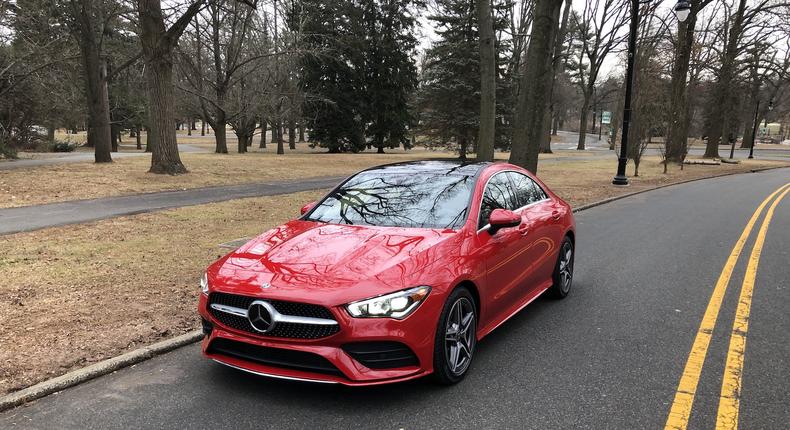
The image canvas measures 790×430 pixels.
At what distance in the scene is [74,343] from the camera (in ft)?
14.3

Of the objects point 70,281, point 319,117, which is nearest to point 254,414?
point 70,281

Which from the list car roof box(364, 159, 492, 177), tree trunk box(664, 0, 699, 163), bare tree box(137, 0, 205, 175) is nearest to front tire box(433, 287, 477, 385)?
car roof box(364, 159, 492, 177)

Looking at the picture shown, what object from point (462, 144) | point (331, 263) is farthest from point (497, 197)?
point (462, 144)

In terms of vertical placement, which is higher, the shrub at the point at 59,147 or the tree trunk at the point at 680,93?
the tree trunk at the point at 680,93

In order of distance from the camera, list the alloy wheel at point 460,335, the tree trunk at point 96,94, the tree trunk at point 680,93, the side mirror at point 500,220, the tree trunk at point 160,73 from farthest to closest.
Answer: the tree trunk at point 680,93, the tree trunk at point 96,94, the tree trunk at point 160,73, the side mirror at point 500,220, the alloy wheel at point 460,335

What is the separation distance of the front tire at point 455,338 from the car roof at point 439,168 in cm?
148

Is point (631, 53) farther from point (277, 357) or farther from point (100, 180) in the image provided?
point (277, 357)

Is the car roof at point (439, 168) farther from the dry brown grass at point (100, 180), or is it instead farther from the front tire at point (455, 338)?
the dry brown grass at point (100, 180)

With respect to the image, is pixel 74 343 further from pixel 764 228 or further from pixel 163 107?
pixel 163 107

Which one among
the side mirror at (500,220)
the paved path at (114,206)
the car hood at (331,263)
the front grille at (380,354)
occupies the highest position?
the side mirror at (500,220)

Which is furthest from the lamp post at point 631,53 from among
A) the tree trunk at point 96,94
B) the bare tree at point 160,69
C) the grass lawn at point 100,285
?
the tree trunk at point 96,94

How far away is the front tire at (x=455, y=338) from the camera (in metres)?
3.52

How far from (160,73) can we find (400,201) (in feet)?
45.0

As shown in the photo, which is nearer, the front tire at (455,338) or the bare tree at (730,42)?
the front tire at (455,338)
